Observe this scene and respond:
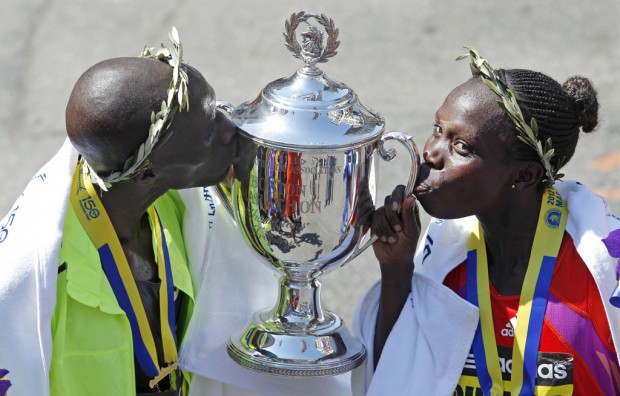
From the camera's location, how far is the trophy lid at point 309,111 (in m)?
3.11

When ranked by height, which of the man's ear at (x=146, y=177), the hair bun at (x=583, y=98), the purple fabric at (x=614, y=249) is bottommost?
the purple fabric at (x=614, y=249)

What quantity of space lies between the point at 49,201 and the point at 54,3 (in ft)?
18.4

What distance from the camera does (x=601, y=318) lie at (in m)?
3.17

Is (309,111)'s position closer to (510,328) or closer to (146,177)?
(146,177)

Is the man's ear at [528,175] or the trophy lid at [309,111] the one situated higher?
the trophy lid at [309,111]

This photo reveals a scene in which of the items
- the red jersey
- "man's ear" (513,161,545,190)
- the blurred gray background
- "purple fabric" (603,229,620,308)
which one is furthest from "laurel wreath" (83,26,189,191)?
the blurred gray background

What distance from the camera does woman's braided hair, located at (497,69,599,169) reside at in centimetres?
321

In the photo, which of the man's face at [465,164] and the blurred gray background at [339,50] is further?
the blurred gray background at [339,50]

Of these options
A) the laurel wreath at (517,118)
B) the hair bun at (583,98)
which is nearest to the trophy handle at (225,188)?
the laurel wreath at (517,118)

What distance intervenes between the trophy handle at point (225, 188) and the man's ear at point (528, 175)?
2.50 feet

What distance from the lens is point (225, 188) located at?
339 cm

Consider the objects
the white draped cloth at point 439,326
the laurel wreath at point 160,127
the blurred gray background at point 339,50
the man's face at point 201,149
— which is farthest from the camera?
the blurred gray background at point 339,50

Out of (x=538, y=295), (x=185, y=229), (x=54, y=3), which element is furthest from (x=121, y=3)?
(x=538, y=295)

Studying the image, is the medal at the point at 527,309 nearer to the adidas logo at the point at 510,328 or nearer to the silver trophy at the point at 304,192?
the adidas logo at the point at 510,328
